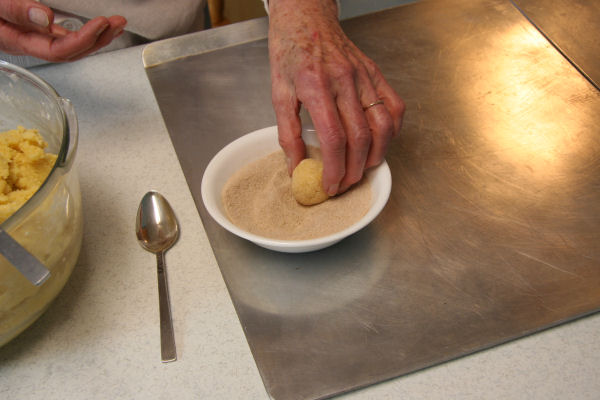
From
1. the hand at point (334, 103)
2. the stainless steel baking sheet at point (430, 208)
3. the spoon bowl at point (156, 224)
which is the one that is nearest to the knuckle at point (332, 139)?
the hand at point (334, 103)

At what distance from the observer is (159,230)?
739mm

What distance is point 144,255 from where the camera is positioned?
0.73 meters

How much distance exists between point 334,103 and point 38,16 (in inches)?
17.4

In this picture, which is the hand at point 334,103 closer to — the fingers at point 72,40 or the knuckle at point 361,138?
the knuckle at point 361,138

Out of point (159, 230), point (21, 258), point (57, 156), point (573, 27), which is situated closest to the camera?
point (21, 258)

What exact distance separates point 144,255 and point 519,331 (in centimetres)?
50

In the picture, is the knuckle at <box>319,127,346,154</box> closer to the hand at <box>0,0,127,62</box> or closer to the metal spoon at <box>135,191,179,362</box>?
the metal spoon at <box>135,191,179,362</box>

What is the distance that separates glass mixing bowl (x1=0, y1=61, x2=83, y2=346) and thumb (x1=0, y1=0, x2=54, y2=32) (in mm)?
94

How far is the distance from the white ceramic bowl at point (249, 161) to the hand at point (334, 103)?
0.12ft

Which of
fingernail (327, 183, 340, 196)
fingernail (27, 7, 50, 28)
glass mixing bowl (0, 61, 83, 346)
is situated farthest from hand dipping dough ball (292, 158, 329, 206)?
fingernail (27, 7, 50, 28)

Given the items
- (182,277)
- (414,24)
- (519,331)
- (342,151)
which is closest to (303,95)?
(342,151)

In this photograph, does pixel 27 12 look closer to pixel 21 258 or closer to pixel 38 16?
pixel 38 16

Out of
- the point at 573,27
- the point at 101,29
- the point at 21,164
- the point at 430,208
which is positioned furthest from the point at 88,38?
the point at 573,27

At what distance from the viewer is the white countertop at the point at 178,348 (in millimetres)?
597
